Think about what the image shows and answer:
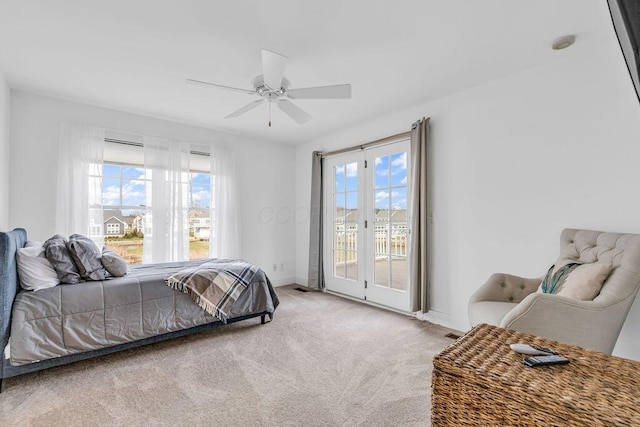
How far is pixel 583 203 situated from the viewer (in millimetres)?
2428

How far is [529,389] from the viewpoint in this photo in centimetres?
93

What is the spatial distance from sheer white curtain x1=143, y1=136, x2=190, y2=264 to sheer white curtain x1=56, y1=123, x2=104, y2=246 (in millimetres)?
512

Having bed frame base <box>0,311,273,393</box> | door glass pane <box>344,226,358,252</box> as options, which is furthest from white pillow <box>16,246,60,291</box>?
door glass pane <box>344,226,358,252</box>

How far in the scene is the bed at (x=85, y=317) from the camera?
2.12 metres

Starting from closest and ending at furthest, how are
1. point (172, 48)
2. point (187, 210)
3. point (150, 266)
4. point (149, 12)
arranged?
1. point (149, 12)
2. point (172, 48)
3. point (150, 266)
4. point (187, 210)

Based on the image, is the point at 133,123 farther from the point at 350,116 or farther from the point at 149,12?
the point at 350,116

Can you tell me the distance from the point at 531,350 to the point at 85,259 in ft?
9.99

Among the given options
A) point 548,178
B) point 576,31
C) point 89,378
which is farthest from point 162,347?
point 576,31

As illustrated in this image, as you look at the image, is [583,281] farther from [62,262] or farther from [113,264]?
[62,262]

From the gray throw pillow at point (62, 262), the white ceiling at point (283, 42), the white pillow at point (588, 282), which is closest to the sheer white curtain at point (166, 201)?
the white ceiling at point (283, 42)

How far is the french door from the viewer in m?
3.84

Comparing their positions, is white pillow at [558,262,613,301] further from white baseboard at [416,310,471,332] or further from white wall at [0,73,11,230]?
white wall at [0,73,11,230]

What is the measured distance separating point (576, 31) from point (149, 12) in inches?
115

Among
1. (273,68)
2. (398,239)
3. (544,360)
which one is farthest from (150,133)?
(544,360)
